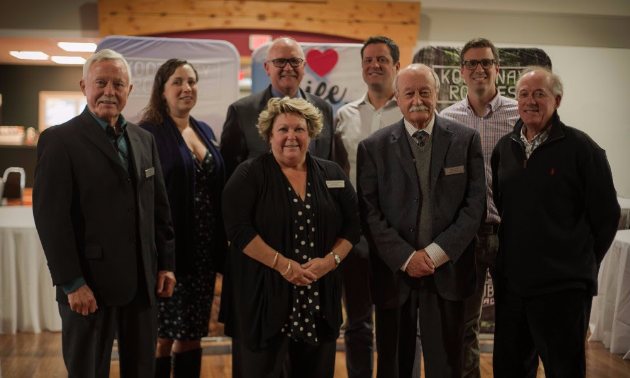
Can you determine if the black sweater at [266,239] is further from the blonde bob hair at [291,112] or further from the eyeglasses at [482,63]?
the eyeglasses at [482,63]

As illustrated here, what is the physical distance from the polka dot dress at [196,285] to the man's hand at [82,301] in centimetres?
80

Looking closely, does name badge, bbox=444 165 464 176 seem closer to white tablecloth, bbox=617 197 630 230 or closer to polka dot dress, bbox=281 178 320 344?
polka dot dress, bbox=281 178 320 344

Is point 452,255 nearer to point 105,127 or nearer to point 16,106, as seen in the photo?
point 105,127

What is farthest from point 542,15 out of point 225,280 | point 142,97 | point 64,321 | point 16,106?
point 16,106

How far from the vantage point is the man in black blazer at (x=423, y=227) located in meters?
2.44

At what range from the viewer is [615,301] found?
4.25m

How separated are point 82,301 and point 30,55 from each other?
799 centimetres

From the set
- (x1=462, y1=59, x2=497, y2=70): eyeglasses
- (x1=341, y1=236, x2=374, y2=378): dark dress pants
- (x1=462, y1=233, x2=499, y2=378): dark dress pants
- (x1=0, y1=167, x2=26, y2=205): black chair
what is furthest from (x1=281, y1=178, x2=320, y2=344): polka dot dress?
(x1=0, y1=167, x2=26, y2=205): black chair

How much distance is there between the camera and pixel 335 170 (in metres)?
2.53

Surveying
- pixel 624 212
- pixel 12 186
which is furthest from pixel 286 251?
pixel 12 186

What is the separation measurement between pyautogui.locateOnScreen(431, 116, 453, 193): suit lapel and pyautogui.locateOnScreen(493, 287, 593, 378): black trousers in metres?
0.64

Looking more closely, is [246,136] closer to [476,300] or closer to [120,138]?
[120,138]

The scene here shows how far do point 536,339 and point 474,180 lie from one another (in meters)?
0.73

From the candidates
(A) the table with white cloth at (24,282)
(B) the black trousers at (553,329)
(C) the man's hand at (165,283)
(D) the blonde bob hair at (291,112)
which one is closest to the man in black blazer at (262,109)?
(D) the blonde bob hair at (291,112)
